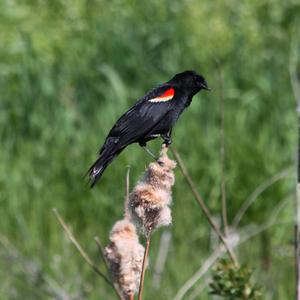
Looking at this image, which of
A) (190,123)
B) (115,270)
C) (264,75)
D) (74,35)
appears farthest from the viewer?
(74,35)

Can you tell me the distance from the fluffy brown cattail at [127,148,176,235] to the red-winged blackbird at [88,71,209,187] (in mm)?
114

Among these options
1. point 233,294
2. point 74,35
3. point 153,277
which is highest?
point 74,35

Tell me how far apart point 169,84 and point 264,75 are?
343 cm

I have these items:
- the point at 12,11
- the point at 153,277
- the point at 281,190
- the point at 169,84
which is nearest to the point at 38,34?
the point at 12,11

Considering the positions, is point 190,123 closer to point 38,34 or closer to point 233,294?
point 38,34

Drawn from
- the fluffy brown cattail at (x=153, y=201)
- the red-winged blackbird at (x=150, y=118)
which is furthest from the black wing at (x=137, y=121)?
the fluffy brown cattail at (x=153, y=201)

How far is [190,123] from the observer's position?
5.54m

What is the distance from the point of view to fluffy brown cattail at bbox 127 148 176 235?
1901 mm

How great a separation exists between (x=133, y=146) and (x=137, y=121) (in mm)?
2909

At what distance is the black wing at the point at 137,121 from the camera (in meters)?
2.25

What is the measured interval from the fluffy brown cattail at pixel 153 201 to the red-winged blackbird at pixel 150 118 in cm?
11

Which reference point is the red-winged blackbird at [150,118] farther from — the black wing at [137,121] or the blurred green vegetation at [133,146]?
the blurred green vegetation at [133,146]

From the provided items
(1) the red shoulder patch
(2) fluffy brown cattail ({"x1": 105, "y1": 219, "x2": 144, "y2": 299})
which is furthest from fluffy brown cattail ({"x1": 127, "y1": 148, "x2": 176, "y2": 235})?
(1) the red shoulder patch

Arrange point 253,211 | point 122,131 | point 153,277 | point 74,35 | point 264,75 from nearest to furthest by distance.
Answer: point 122,131
point 153,277
point 253,211
point 264,75
point 74,35
